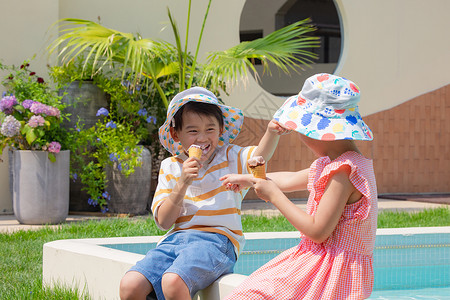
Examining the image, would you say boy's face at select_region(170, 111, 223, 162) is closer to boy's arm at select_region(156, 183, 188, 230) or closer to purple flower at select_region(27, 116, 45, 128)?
boy's arm at select_region(156, 183, 188, 230)

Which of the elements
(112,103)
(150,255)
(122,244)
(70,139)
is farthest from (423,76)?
(150,255)

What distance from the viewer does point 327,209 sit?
2178 mm

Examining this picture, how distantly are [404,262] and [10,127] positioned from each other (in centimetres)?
366

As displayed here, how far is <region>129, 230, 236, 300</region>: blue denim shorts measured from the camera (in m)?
2.54

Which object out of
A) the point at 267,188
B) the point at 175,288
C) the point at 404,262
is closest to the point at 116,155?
the point at 404,262

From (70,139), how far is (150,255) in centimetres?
392

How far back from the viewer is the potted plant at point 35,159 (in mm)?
6012

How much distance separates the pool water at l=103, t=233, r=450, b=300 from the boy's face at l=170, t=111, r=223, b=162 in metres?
1.09

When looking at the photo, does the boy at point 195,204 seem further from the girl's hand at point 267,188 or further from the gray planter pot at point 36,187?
the gray planter pot at point 36,187

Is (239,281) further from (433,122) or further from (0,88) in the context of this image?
(433,122)

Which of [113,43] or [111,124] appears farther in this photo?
[111,124]

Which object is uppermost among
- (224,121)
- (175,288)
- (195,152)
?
(224,121)

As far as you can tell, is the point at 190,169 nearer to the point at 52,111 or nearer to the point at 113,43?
the point at 52,111

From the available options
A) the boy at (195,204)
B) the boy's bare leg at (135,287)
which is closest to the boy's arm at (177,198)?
the boy at (195,204)
